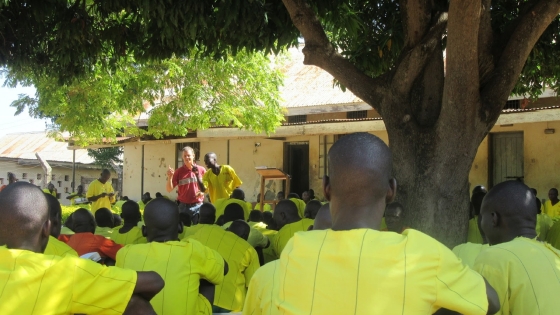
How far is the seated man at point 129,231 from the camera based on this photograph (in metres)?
5.25

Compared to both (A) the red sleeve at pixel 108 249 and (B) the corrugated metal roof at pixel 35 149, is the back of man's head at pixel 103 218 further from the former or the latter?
(B) the corrugated metal roof at pixel 35 149

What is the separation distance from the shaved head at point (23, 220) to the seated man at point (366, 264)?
3.47 ft

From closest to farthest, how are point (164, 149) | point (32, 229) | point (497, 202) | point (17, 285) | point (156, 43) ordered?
point (17, 285), point (32, 229), point (497, 202), point (156, 43), point (164, 149)

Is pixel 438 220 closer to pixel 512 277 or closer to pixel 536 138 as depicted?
pixel 512 277

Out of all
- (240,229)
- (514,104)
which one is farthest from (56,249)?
(514,104)

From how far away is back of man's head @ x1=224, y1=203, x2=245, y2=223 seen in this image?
23.6 feet

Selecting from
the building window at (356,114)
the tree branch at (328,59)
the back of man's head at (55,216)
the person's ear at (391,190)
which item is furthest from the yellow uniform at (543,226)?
the building window at (356,114)

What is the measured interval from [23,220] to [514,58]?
391 cm

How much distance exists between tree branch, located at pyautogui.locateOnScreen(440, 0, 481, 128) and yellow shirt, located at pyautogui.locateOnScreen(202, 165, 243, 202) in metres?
4.82

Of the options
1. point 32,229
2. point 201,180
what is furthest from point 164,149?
point 32,229

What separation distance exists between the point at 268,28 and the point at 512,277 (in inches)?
161

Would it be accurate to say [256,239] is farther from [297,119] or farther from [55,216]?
[297,119]

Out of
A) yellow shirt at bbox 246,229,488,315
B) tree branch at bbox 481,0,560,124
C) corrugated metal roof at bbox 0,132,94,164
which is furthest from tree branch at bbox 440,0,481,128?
corrugated metal roof at bbox 0,132,94,164

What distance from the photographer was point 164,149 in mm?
21094
